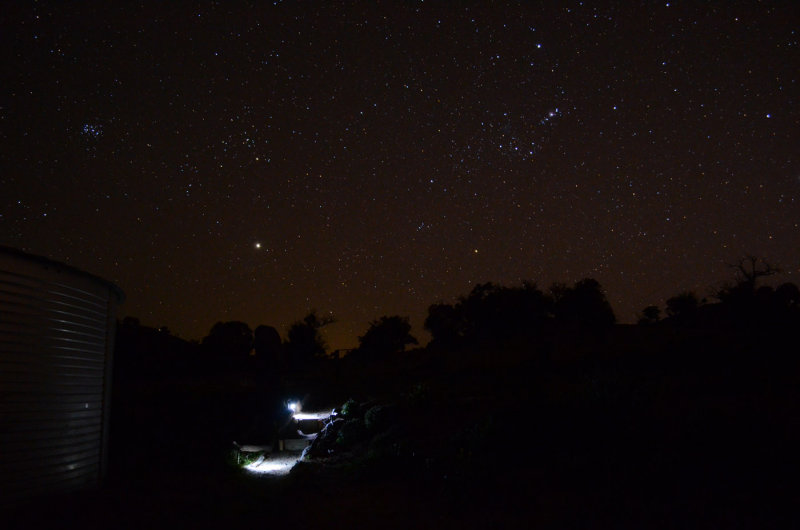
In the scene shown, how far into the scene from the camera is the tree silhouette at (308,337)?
Answer: 46.9 meters

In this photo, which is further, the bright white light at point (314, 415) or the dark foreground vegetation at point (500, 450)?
the bright white light at point (314, 415)

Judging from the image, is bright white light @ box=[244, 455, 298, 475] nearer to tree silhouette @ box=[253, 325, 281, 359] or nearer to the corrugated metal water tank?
the corrugated metal water tank

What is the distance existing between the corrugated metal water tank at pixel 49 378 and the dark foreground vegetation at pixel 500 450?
50 cm

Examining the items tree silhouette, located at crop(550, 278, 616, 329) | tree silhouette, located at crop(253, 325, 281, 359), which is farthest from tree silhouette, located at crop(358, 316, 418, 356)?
tree silhouette, located at crop(253, 325, 281, 359)

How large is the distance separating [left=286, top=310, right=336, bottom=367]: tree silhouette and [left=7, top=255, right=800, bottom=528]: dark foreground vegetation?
71.4ft

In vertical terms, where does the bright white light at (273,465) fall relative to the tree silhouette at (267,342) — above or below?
below

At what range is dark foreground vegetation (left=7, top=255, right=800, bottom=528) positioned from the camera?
7484mm

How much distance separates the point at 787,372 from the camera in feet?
50.9

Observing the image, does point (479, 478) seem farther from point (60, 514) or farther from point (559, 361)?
point (559, 361)

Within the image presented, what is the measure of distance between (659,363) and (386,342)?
32055 mm

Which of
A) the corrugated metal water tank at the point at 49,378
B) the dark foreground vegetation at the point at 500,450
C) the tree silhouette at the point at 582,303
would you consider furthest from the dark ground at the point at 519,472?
the tree silhouette at the point at 582,303

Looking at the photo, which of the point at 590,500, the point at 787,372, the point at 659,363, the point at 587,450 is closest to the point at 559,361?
the point at 659,363

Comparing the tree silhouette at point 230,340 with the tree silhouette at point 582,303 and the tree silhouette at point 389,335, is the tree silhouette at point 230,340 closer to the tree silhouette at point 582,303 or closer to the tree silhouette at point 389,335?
the tree silhouette at point 389,335

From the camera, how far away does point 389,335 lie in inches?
1987
